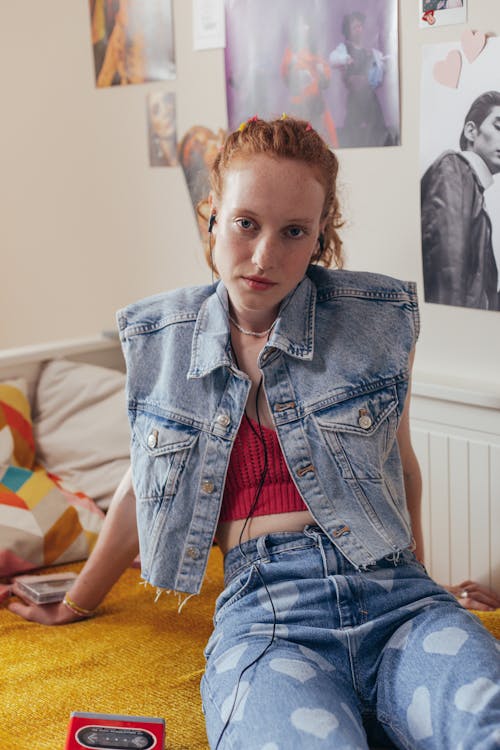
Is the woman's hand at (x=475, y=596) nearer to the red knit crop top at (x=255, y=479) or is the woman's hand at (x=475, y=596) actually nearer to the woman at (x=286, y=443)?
the woman at (x=286, y=443)

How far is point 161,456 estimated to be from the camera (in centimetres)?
147

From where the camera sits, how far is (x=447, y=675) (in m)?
1.19

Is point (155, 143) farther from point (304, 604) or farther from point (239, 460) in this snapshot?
point (304, 604)

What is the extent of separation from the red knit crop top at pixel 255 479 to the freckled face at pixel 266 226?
19 cm

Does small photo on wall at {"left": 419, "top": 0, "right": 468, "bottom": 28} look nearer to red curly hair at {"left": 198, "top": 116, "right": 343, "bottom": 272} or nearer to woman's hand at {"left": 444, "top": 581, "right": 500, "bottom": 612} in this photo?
red curly hair at {"left": 198, "top": 116, "right": 343, "bottom": 272}

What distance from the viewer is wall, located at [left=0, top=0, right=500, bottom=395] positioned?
6.76 ft

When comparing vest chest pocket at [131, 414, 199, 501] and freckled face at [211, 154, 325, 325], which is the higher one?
freckled face at [211, 154, 325, 325]

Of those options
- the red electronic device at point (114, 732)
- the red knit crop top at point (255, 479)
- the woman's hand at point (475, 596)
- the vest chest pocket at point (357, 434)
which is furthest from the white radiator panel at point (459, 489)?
the red electronic device at point (114, 732)

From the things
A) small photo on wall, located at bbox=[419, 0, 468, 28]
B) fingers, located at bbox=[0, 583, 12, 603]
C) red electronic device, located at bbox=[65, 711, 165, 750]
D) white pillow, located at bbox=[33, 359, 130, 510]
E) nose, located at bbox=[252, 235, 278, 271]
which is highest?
small photo on wall, located at bbox=[419, 0, 468, 28]

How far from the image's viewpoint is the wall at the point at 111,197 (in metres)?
2.06

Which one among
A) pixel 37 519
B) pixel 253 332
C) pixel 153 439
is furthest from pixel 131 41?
pixel 153 439

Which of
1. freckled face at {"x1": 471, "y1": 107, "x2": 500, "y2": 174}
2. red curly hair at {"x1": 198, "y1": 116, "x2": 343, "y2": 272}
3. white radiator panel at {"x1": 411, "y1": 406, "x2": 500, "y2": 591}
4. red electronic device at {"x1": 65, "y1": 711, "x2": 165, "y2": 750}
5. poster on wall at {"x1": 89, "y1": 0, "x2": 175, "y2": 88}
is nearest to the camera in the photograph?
red electronic device at {"x1": 65, "y1": 711, "x2": 165, "y2": 750}

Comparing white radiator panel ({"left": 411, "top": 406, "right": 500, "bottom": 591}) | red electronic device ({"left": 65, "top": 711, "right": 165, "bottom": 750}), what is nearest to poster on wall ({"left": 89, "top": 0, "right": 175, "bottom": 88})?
white radiator panel ({"left": 411, "top": 406, "right": 500, "bottom": 591})

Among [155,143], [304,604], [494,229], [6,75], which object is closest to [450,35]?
[494,229]
